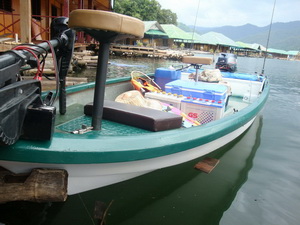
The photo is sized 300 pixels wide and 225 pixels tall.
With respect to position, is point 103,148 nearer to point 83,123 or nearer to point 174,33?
point 83,123

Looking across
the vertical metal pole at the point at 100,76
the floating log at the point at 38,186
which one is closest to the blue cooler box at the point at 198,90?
the vertical metal pole at the point at 100,76

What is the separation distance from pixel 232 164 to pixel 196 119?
3.31 feet

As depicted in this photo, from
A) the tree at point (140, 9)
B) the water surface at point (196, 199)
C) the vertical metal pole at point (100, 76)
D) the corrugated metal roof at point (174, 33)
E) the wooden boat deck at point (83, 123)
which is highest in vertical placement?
the tree at point (140, 9)

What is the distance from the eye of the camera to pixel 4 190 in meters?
1.61

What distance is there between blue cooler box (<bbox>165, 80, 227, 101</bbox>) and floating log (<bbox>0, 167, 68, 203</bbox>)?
7.29 ft

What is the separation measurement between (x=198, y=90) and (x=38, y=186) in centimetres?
238

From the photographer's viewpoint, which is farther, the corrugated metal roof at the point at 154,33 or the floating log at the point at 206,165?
the corrugated metal roof at the point at 154,33

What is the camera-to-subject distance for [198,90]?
11.2 ft

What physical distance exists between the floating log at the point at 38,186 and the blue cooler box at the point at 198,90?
222cm

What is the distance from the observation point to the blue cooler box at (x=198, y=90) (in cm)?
327

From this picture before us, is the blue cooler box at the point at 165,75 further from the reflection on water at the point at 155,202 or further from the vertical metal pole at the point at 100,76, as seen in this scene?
the vertical metal pole at the point at 100,76

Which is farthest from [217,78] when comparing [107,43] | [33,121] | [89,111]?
[33,121]

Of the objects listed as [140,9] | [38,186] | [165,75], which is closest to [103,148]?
[38,186]

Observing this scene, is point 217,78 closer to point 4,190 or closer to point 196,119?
point 196,119
